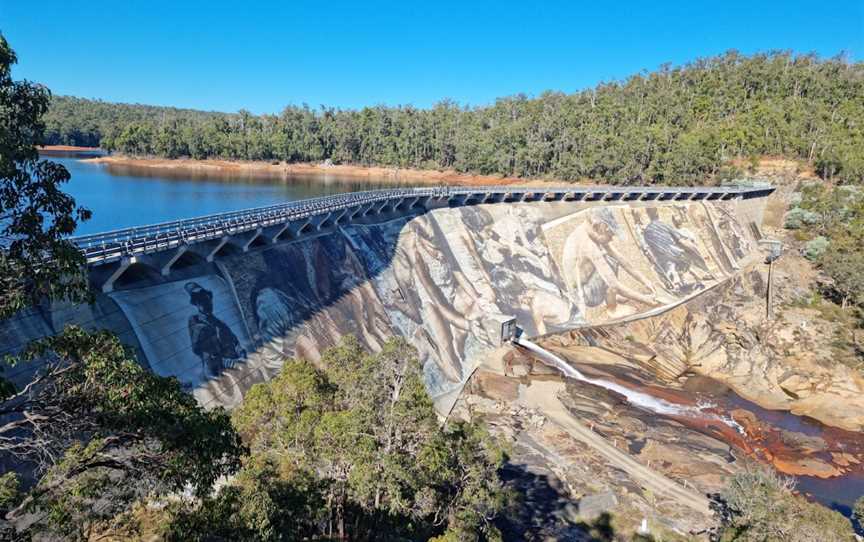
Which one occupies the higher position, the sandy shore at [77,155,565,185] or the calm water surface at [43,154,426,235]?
the sandy shore at [77,155,565,185]

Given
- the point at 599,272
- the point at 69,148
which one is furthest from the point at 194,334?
the point at 69,148

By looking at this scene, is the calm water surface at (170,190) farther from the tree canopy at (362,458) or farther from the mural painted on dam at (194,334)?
the tree canopy at (362,458)

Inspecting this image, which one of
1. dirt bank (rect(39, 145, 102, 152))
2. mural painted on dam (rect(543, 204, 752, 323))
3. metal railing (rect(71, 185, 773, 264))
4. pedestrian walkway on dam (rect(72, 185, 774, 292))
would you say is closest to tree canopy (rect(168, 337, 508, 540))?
metal railing (rect(71, 185, 773, 264))

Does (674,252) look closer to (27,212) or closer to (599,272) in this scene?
(599,272)

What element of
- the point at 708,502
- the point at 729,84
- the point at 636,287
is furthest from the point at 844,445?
the point at 729,84

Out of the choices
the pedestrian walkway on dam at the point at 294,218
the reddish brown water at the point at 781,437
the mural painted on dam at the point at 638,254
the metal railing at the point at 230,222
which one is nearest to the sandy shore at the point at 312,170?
the pedestrian walkway on dam at the point at 294,218

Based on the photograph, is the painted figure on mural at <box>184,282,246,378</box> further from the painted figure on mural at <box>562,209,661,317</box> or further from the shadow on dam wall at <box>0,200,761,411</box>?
the painted figure on mural at <box>562,209,661,317</box>

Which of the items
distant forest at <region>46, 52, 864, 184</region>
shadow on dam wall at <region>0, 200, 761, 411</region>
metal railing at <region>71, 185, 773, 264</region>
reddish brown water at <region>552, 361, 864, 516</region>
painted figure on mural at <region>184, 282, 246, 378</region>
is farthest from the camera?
distant forest at <region>46, 52, 864, 184</region>
